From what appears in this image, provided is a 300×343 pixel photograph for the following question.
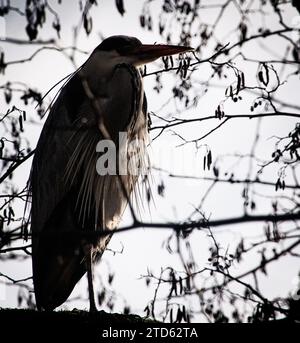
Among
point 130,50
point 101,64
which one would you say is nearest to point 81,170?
point 101,64

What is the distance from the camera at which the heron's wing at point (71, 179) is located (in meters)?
3.22

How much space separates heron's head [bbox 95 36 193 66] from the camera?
3624mm

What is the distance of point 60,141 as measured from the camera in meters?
3.44

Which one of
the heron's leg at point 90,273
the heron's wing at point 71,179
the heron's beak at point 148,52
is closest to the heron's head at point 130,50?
the heron's beak at point 148,52

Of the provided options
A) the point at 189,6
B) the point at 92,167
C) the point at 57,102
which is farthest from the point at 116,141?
the point at 189,6

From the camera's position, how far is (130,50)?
370 cm

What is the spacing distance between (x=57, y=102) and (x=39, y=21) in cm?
157

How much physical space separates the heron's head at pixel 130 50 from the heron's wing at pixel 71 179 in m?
0.19

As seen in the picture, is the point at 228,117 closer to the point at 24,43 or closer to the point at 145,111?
the point at 145,111

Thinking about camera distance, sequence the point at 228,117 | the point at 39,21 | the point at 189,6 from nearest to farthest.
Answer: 1. the point at 39,21
2. the point at 228,117
3. the point at 189,6

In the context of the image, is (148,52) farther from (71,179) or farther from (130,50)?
(71,179)

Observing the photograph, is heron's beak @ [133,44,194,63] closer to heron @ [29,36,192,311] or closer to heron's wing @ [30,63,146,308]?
heron @ [29,36,192,311]
